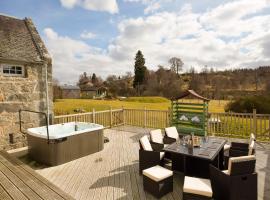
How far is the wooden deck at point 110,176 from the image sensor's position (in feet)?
12.9

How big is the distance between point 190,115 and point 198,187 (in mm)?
5087

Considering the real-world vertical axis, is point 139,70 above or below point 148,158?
above

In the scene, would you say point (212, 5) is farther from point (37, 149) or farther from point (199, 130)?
point (37, 149)

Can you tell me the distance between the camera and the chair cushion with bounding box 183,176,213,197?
3.15m

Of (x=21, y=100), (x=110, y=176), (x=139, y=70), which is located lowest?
(x=110, y=176)

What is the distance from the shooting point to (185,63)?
135 feet

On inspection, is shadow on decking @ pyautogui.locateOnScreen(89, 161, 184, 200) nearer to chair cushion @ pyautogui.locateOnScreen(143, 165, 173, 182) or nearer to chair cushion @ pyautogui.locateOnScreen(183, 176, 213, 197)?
chair cushion @ pyautogui.locateOnScreen(143, 165, 173, 182)

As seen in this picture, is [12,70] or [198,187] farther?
[12,70]

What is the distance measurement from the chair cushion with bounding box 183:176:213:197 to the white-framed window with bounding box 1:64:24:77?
23.3 feet

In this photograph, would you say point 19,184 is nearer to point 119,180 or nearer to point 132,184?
point 119,180

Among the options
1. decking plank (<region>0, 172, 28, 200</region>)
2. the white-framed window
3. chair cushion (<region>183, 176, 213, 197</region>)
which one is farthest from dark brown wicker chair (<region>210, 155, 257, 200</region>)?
the white-framed window

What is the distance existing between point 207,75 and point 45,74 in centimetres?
3410

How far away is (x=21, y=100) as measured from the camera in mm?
7289

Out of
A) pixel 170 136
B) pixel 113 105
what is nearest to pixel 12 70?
pixel 170 136
